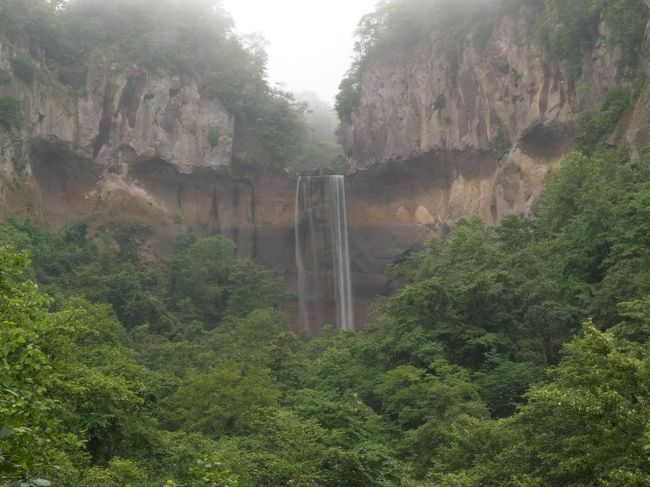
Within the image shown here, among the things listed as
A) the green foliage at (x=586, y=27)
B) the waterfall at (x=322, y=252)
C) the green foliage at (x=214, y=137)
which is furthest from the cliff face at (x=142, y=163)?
the green foliage at (x=586, y=27)

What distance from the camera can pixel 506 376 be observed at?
66.1ft

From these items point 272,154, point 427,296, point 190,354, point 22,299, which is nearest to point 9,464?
point 22,299

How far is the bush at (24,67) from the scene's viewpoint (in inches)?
1533

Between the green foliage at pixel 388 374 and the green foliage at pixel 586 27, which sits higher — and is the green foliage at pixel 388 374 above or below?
below

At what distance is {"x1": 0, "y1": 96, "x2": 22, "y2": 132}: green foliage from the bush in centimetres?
168

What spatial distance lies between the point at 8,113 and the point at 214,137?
11.9 m

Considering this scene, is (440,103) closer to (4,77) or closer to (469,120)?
(469,120)


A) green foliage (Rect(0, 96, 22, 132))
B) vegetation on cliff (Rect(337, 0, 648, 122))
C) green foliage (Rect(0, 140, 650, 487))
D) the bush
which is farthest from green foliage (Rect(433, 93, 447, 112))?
green foliage (Rect(0, 96, 22, 132))

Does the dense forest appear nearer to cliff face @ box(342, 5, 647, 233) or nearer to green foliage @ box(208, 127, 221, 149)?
cliff face @ box(342, 5, 647, 233)

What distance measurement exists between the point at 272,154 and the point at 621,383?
38506mm

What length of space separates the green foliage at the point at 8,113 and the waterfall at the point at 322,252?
51.9 ft

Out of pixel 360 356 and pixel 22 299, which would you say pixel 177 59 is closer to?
pixel 360 356

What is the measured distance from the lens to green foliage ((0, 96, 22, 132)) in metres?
37.8

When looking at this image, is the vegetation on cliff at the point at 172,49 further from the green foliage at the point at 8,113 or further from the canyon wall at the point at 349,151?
the green foliage at the point at 8,113
